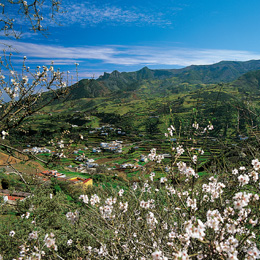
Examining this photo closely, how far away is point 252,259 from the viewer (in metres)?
1.99

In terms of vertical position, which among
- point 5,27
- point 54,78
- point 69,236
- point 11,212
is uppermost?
point 5,27

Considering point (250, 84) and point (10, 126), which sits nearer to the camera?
point (10, 126)

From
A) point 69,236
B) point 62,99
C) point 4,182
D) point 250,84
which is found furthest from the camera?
point 250,84

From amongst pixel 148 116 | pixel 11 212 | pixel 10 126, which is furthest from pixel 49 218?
pixel 148 116

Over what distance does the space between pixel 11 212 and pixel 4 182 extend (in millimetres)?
8814

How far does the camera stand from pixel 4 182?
669 inches

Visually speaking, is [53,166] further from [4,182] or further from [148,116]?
[148,116]

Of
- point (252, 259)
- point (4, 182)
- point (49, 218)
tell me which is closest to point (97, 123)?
point (4, 182)

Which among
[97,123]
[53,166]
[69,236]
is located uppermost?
[53,166]

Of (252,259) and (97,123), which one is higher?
(252,259)

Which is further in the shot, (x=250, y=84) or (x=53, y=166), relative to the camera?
(x=250, y=84)

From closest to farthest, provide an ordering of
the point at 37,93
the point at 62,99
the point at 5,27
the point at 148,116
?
the point at 5,27 < the point at 37,93 < the point at 62,99 < the point at 148,116

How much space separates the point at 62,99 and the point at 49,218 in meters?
7.61

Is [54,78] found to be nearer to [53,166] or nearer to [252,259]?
[53,166]
